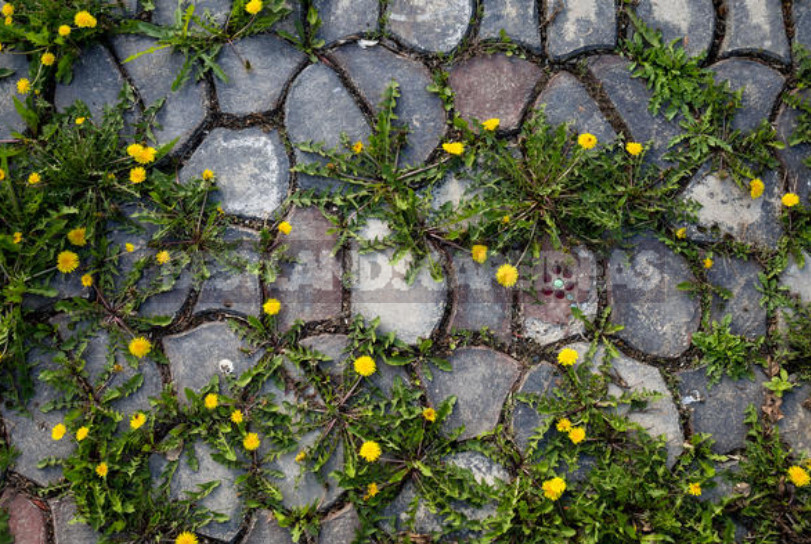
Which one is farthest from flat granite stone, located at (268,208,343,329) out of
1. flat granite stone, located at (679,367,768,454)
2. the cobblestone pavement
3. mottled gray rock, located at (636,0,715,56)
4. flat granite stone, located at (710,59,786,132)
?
flat granite stone, located at (710,59,786,132)

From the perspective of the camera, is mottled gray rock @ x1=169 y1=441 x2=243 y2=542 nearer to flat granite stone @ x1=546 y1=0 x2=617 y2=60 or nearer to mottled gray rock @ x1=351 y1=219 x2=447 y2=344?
mottled gray rock @ x1=351 y1=219 x2=447 y2=344

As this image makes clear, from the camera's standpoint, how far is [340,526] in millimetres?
3061

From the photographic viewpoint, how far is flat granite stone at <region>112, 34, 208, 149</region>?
321cm

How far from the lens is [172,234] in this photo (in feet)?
10.4

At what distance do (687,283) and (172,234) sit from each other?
96.4 inches

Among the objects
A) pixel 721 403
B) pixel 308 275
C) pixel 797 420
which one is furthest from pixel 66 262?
pixel 797 420

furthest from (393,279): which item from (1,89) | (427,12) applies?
(1,89)

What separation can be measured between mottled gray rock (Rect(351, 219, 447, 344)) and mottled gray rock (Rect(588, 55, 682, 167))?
1152mm

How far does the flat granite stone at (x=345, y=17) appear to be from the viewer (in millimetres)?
3223

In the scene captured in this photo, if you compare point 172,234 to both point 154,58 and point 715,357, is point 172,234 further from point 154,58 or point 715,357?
point 715,357

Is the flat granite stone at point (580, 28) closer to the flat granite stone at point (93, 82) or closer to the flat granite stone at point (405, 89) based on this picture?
the flat granite stone at point (405, 89)

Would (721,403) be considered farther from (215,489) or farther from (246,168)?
(246,168)

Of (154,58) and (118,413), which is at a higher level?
(154,58)

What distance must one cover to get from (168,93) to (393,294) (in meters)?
1.47
